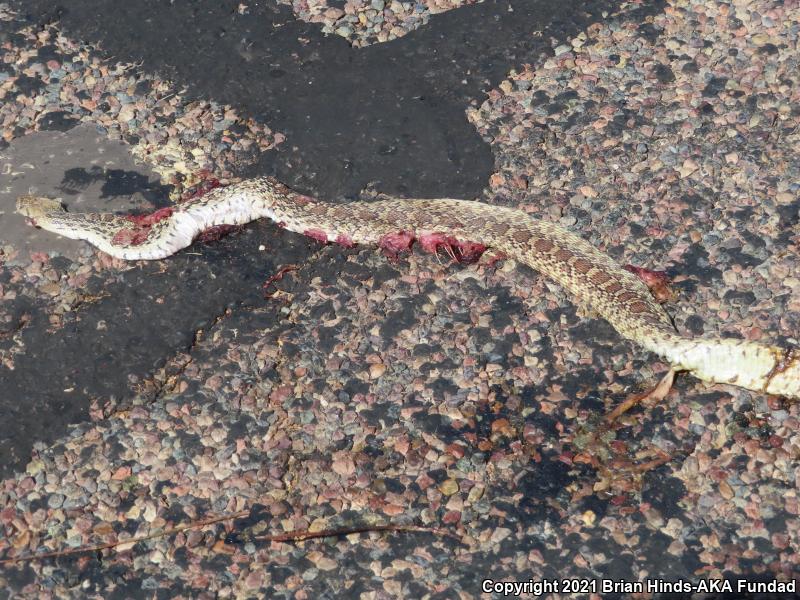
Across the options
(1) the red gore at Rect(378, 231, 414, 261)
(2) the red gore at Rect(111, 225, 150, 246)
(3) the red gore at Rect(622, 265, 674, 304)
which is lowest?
(2) the red gore at Rect(111, 225, 150, 246)

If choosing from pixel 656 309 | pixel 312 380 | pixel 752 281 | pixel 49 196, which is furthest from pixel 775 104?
pixel 49 196

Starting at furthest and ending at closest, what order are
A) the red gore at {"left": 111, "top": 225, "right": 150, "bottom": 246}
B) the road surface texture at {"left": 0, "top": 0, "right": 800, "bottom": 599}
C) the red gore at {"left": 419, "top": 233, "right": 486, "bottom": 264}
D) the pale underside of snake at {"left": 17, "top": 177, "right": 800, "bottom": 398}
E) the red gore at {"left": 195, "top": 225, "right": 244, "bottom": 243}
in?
the red gore at {"left": 195, "top": 225, "right": 244, "bottom": 243}
the red gore at {"left": 111, "top": 225, "right": 150, "bottom": 246}
the red gore at {"left": 419, "top": 233, "right": 486, "bottom": 264}
the pale underside of snake at {"left": 17, "top": 177, "right": 800, "bottom": 398}
the road surface texture at {"left": 0, "top": 0, "right": 800, "bottom": 599}

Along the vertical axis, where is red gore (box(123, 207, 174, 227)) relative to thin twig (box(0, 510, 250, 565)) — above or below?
above

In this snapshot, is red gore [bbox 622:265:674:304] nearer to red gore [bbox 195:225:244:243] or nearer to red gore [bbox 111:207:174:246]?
red gore [bbox 195:225:244:243]

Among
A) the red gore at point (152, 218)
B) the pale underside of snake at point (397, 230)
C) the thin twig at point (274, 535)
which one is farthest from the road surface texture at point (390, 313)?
the red gore at point (152, 218)

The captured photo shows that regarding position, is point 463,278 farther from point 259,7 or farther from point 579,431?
point 259,7

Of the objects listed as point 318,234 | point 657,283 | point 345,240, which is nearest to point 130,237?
point 318,234

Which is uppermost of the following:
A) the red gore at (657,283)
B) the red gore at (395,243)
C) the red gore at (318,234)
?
the red gore at (657,283)

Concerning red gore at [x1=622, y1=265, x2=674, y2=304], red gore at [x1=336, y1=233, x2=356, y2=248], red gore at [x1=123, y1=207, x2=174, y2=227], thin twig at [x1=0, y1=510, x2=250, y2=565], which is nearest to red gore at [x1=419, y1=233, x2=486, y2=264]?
red gore at [x1=336, y1=233, x2=356, y2=248]

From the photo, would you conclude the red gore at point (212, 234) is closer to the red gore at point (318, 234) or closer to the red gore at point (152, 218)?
the red gore at point (152, 218)
